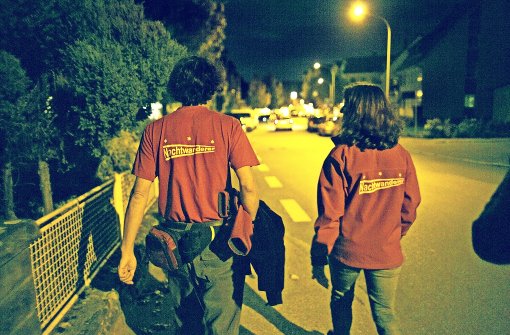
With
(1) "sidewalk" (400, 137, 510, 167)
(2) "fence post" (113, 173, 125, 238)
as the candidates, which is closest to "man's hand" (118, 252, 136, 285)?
(2) "fence post" (113, 173, 125, 238)

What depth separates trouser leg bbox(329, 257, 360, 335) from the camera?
2598 millimetres

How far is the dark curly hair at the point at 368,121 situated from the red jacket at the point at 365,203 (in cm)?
5

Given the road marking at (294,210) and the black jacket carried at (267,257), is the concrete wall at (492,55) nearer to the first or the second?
the road marking at (294,210)

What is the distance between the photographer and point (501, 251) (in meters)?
1.55

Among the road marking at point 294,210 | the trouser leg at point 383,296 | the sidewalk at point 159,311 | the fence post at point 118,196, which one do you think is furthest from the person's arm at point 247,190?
the road marking at point 294,210

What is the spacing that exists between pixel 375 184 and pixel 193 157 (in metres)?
1.10

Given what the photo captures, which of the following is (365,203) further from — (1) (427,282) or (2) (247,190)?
(1) (427,282)

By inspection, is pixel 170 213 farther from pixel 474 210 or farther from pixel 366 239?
pixel 474 210

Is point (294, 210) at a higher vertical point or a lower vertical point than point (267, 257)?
lower

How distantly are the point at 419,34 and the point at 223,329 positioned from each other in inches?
2449

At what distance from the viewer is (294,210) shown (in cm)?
790

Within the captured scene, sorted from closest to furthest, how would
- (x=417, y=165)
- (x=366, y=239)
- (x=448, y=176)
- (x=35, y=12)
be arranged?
(x=366, y=239), (x=35, y=12), (x=448, y=176), (x=417, y=165)

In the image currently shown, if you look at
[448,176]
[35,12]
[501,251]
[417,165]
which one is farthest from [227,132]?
[417,165]

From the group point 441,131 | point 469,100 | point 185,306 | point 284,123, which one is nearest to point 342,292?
point 185,306
